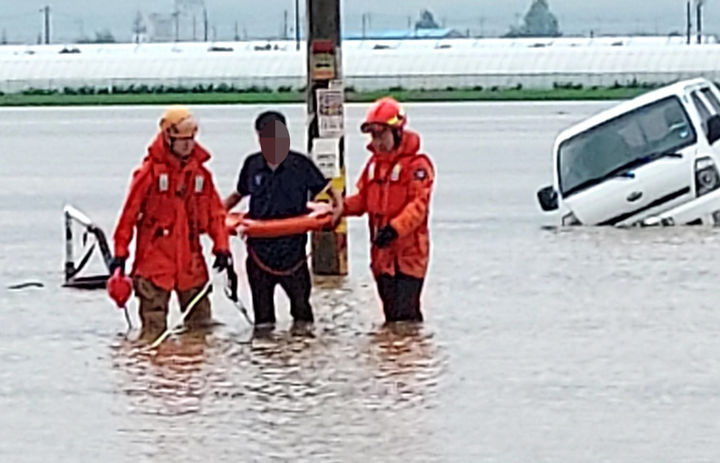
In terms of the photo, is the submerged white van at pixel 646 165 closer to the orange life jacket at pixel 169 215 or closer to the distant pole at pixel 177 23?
the orange life jacket at pixel 169 215

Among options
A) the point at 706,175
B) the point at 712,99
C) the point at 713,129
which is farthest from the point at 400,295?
the point at 712,99

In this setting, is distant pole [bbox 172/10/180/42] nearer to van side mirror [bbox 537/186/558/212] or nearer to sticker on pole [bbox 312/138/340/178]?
van side mirror [bbox 537/186/558/212]

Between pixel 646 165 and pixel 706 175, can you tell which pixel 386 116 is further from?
pixel 646 165

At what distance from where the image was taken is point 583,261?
1803 cm

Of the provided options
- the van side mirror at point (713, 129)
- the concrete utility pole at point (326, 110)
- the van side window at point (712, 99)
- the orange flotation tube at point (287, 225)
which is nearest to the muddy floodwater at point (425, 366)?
the concrete utility pole at point (326, 110)

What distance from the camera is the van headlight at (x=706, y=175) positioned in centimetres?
2034

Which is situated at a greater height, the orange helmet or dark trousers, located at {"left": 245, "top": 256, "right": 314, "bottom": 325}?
the orange helmet

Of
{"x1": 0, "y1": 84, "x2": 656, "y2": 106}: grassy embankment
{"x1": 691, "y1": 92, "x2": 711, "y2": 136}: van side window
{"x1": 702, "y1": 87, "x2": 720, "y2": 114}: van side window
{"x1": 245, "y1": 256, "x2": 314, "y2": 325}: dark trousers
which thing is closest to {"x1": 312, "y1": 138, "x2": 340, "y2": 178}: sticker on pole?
{"x1": 245, "y1": 256, "x2": 314, "y2": 325}: dark trousers

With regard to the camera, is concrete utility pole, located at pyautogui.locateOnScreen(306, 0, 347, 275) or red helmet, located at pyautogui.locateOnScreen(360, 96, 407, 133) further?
concrete utility pole, located at pyautogui.locateOnScreen(306, 0, 347, 275)

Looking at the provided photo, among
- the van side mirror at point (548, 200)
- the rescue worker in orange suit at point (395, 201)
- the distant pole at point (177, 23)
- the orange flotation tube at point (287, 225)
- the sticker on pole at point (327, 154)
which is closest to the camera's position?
the rescue worker in orange suit at point (395, 201)

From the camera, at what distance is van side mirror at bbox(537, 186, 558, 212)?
21.8 meters

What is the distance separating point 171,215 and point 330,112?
385 cm

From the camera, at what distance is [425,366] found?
12070 millimetres

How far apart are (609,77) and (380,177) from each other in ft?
242
